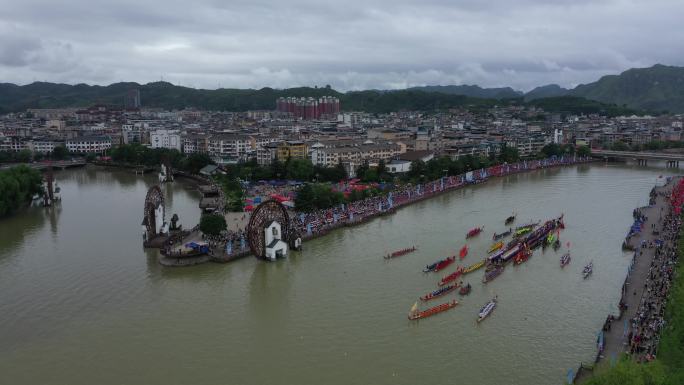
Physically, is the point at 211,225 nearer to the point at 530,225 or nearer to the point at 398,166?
the point at 530,225

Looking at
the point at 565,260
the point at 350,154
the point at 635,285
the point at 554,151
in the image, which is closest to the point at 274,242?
the point at 565,260

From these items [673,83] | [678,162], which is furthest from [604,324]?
[673,83]

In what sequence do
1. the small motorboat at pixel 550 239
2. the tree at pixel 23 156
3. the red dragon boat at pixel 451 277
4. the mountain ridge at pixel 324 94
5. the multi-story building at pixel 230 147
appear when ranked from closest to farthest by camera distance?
1. the red dragon boat at pixel 451 277
2. the small motorboat at pixel 550 239
3. the multi-story building at pixel 230 147
4. the tree at pixel 23 156
5. the mountain ridge at pixel 324 94

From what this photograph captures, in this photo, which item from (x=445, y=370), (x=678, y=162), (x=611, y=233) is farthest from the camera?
(x=678, y=162)

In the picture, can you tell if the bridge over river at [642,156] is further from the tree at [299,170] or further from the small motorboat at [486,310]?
the small motorboat at [486,310]

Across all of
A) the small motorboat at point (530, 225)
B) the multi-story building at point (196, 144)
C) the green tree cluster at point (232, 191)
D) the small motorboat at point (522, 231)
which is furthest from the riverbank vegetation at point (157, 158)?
the small motorboat at point (522, 231)

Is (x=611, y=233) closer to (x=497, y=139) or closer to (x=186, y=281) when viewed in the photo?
(x=186, y=281)
